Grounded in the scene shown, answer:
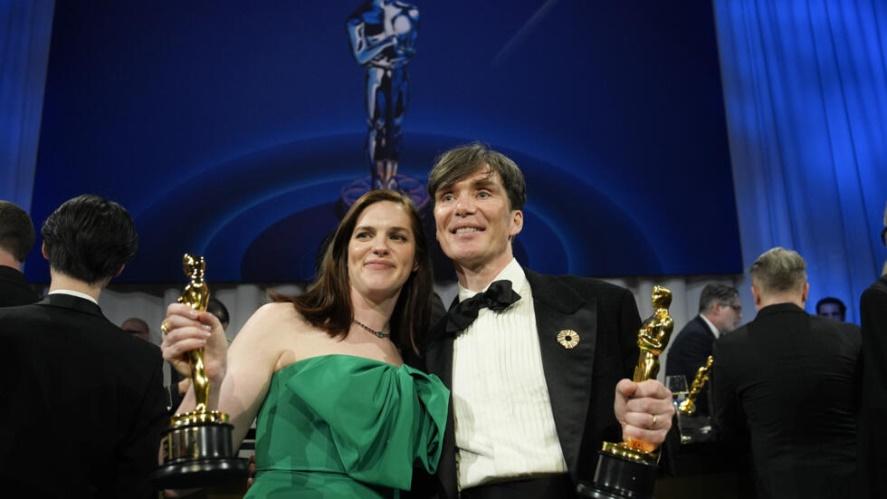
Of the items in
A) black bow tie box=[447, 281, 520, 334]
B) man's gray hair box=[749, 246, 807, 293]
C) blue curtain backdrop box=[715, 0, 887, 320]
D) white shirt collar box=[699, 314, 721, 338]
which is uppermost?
blue curtain backdrop box=[715, 0, 887, 320]

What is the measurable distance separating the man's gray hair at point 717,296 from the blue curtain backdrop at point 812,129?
132 cm

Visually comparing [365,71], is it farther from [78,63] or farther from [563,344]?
[563,344]

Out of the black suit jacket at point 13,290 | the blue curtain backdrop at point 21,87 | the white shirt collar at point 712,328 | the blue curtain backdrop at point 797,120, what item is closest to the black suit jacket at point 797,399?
the white shirt collar at point 712,328

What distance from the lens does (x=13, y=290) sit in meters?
2.77

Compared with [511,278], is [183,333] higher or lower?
lower

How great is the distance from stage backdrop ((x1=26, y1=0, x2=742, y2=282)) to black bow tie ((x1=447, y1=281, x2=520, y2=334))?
387 cm

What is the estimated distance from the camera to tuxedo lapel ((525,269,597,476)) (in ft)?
6.65

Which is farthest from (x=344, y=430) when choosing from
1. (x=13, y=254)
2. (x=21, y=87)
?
(x=21, y=87)

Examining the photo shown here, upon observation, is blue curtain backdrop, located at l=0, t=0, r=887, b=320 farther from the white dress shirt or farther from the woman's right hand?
the woman's right hand

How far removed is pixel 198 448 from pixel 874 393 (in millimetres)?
2253

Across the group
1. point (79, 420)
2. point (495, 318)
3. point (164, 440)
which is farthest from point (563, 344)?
point (79, 420)

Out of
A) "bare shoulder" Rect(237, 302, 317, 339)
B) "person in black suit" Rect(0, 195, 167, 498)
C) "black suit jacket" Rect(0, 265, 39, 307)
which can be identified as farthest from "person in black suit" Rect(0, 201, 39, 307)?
"bare shoulder" Rect(237, 302, 317, 339)

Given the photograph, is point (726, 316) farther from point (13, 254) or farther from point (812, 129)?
point (13, 254)

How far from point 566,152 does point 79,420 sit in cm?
497
